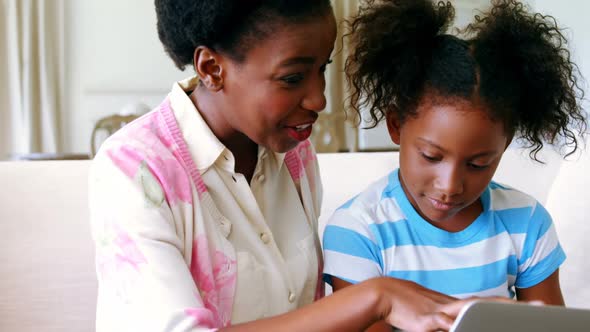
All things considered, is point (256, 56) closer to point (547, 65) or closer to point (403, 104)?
point (403, 104)

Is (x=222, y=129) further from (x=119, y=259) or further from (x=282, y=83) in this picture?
(x=119, y=259)

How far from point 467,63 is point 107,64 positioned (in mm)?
3662

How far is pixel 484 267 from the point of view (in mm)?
1118

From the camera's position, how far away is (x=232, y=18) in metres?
0.92

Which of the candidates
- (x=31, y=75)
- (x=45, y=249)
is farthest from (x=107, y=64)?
(x=45, y=249)

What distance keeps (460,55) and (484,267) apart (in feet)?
1.12

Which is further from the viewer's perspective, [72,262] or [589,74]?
[589,74]

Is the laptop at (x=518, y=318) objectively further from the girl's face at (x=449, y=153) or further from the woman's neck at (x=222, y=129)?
the woman's neck at (x=222, y=129)

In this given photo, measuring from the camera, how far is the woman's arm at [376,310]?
71 cm

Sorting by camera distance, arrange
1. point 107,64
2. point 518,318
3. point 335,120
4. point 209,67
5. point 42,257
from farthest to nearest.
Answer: point 335,120
point 107,64
point 42,257
point 209,67
point 518,318

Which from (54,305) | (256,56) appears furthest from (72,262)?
(256,56)

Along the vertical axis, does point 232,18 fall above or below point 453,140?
above

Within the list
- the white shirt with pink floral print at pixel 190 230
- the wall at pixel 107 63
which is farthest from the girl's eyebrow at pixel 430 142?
the wall at pixel 107 63

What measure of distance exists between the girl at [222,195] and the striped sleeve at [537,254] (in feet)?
1.16
